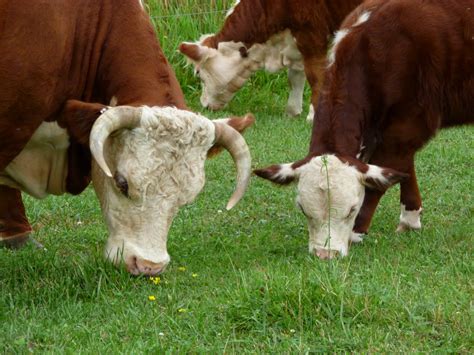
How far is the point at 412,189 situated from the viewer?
26.6ft

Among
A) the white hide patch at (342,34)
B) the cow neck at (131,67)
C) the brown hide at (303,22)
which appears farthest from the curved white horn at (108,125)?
the brown hide at (303,22)

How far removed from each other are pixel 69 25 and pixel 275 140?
5474 millimetres

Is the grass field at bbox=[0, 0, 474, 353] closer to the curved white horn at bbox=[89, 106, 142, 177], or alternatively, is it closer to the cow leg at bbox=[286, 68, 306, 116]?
the curved white horn at bbox=[89, 106, 142, 177]

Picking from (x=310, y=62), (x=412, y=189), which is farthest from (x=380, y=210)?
(x=310, y=62)

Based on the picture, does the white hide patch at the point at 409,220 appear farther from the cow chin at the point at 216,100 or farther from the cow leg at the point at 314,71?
the cow chin at the point at 216,100

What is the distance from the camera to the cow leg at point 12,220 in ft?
25.4

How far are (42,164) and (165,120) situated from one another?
106 cm

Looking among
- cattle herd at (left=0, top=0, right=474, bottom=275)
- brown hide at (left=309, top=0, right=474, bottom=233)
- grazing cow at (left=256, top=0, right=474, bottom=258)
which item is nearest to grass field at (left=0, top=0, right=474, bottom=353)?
cattle herd at (left=0, top=0, right=474, bottom=275)

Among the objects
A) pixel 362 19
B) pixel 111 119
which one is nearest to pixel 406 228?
pixel 362 19

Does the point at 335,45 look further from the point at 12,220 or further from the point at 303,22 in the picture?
the point at 303,22

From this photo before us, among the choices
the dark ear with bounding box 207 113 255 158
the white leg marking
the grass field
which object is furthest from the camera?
the white leg marking

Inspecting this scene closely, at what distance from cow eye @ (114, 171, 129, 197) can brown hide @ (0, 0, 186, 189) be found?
0.32 m

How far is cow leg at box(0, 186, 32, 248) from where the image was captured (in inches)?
305

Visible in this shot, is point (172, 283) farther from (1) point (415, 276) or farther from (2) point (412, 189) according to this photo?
(2) point (412, 189)
